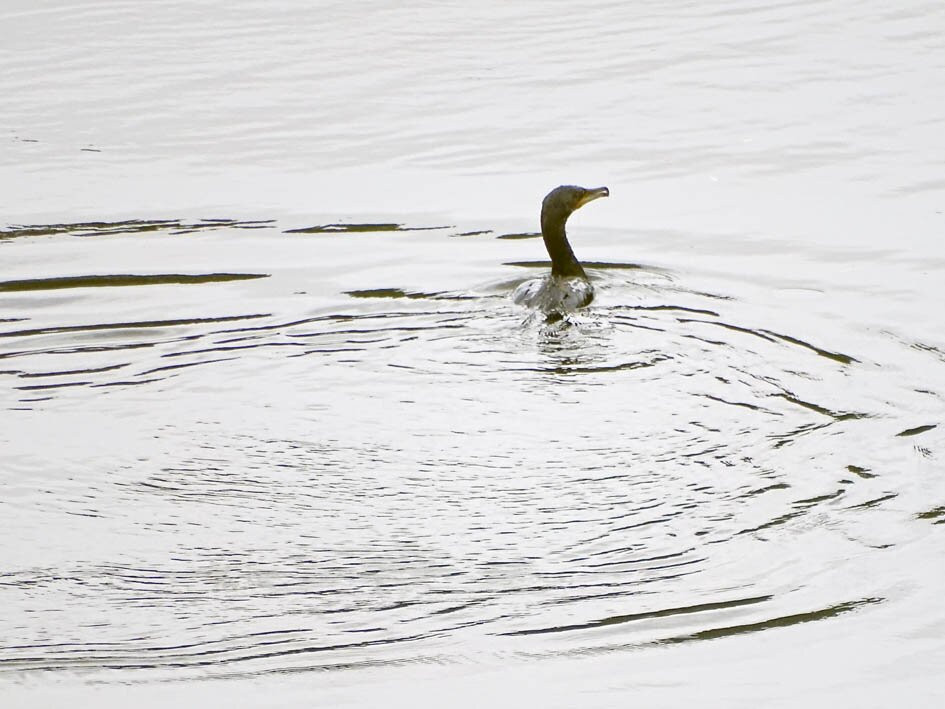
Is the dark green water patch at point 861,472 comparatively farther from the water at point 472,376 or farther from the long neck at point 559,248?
the long neck at point 559,248

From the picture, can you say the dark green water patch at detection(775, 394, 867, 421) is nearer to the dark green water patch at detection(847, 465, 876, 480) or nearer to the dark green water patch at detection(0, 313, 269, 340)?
the dark green water patch at detection(847, 465, 876, 480)

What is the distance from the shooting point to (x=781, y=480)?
658cm

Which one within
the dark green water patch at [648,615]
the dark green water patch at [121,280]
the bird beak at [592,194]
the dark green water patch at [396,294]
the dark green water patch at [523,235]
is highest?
the bird beak at [592,194]

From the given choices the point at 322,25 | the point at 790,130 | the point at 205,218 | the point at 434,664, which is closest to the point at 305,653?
the point at 434,664

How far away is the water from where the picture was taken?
554cm

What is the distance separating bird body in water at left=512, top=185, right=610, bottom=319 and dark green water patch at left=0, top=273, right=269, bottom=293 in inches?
65.1

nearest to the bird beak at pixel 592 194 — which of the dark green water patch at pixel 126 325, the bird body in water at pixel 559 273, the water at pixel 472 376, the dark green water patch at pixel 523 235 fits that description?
the bird body in water at pixel 559 273

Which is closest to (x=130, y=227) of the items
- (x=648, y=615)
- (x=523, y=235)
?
(x=523, y=235)

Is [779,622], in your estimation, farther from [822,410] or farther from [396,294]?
[396,294]

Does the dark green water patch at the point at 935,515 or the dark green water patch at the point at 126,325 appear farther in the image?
the dark green water patch at the point at 126,325

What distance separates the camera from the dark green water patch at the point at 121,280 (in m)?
9.61

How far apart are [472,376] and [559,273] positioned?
5.32 ft

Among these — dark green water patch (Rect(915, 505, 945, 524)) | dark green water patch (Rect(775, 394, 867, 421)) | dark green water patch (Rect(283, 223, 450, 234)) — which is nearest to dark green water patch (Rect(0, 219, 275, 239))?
dark green water patch (Rect(283, 223, 450, 234))

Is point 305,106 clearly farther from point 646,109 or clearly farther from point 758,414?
point 758,414
